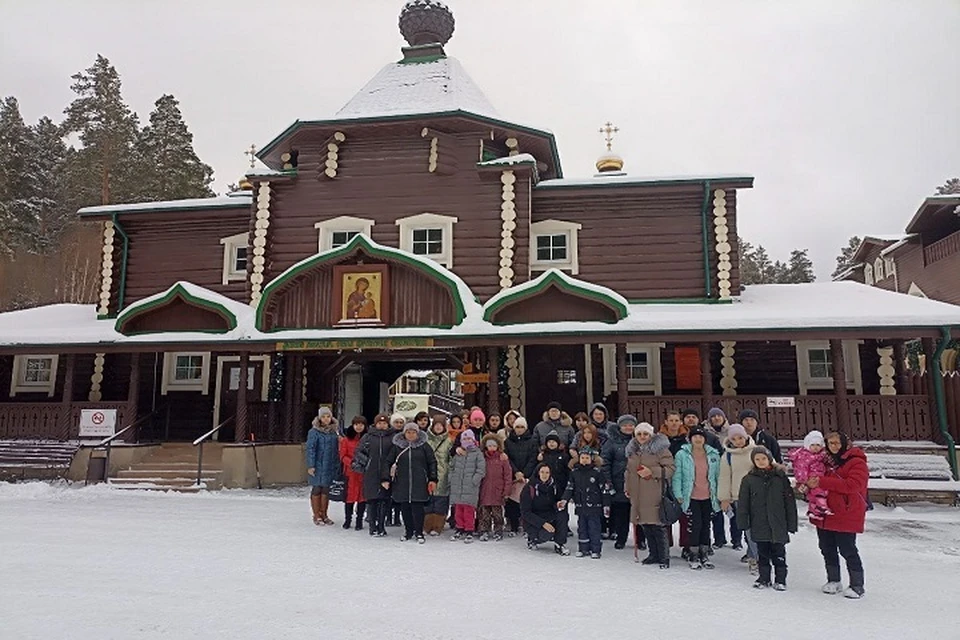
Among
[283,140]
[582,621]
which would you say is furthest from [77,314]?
[582,621]

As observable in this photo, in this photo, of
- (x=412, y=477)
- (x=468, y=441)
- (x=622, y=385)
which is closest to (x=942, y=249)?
(x=622, y=385)

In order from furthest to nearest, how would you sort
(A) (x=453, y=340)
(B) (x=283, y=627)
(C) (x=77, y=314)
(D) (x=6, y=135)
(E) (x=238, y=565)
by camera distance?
(D) (x=6, y=135) → (C) (x=77, y=314) → (A) (x=453, y=340) → (E) (x=238, y=565) → (B) (x=283, y=627)

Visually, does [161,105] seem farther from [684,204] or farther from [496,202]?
[684,204]

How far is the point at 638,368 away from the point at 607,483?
7.60 m

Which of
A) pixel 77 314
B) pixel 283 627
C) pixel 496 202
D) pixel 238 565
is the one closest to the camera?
pixel 283 627

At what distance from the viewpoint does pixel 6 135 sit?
33188 millimetres

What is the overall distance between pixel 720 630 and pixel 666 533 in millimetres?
2035

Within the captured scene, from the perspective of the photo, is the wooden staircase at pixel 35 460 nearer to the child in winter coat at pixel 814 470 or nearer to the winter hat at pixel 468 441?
the winter hat at pixel 468 441

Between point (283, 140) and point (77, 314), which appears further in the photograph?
point (77, 314)

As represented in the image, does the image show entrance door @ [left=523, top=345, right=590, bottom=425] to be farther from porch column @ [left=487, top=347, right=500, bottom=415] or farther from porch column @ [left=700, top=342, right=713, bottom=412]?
porch column @ [left=700, top=342, right=713, bottom=412]

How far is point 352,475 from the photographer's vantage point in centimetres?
835

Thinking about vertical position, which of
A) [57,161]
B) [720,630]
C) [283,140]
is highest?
[57,161]

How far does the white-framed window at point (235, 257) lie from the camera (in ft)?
53.4

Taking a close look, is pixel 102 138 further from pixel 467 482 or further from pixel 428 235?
pixel 467 482
